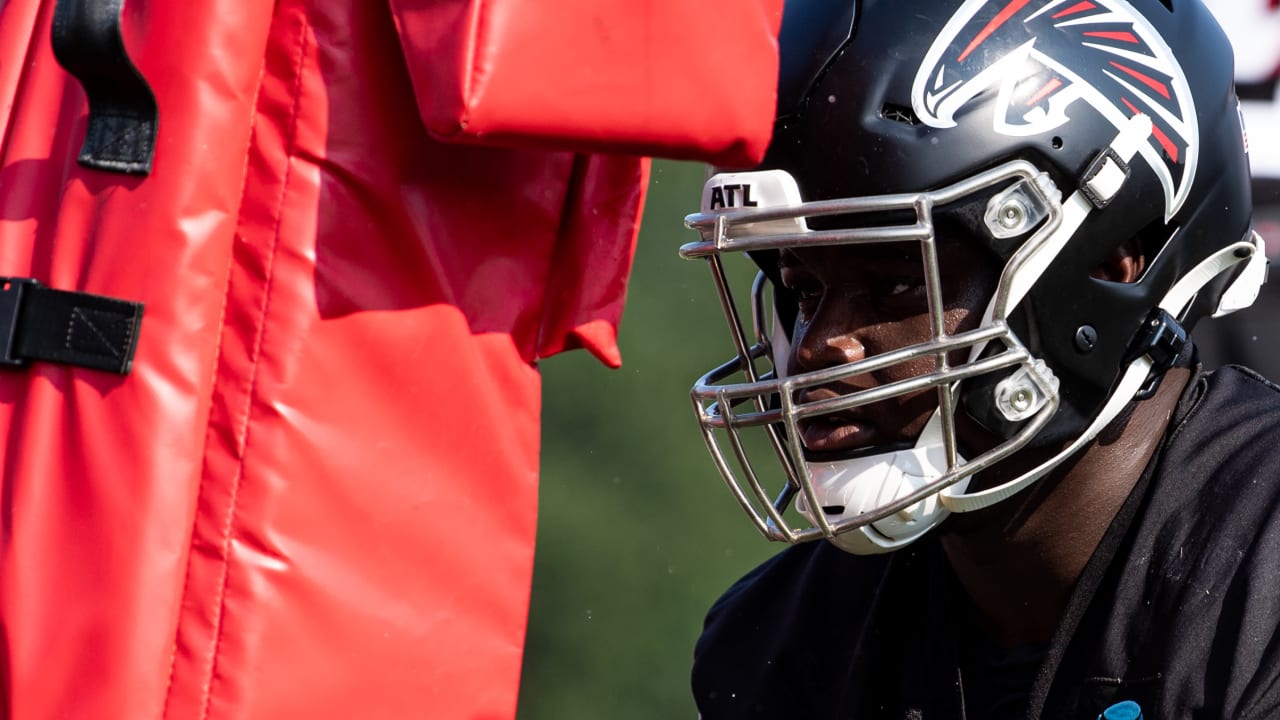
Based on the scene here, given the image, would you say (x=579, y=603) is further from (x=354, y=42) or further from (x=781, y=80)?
(x=354, y=42)

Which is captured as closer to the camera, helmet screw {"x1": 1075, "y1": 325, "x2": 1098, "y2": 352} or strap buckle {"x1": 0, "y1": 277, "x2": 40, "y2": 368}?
strap buckle {"x1": 0, "y1": 277, "x2": 40, "y2": 368}

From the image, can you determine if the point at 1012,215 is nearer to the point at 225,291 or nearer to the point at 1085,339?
the point at 1085,339

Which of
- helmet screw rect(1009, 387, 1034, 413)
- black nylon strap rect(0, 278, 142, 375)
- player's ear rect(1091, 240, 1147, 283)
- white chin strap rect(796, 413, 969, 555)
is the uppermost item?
player's ear rect(1091, 240, 1147, 283)

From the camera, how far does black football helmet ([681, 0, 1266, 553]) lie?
6.29ft

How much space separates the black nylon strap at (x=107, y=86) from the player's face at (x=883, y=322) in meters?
0.99

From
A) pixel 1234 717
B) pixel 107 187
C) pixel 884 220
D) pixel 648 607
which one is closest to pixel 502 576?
pixel 107 187

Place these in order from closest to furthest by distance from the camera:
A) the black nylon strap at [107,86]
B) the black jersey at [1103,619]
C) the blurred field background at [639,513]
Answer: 1. the black nylon strap at [107,86]
2. the black jersey at [1103,619]
3. the blurred field background at [639,513]

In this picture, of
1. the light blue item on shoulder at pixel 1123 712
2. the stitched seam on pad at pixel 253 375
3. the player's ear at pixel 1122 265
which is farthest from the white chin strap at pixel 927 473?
the stitched seam on pad at pixel 253 375

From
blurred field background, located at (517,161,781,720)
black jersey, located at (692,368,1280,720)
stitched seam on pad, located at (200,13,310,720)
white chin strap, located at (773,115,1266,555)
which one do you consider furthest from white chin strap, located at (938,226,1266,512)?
blurred field background, located at (517,161,781,720)

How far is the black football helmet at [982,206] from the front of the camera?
1916 mm

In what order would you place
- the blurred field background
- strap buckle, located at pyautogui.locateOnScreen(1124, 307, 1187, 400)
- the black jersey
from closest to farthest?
the black jersey < strap buckle, located at pyautogui.locateOnScreen(1124, 307, 1187, 400) < the blurred field background

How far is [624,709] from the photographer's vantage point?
374 centimetres

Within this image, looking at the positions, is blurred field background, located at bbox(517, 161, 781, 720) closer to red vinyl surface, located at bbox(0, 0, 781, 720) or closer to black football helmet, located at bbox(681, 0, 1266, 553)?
black football helmet, located at bbox(681, 0, 1266, 553)

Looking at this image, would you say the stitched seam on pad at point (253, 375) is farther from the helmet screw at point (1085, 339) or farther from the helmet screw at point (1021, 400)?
the helmet screw at point (1085, 339)
